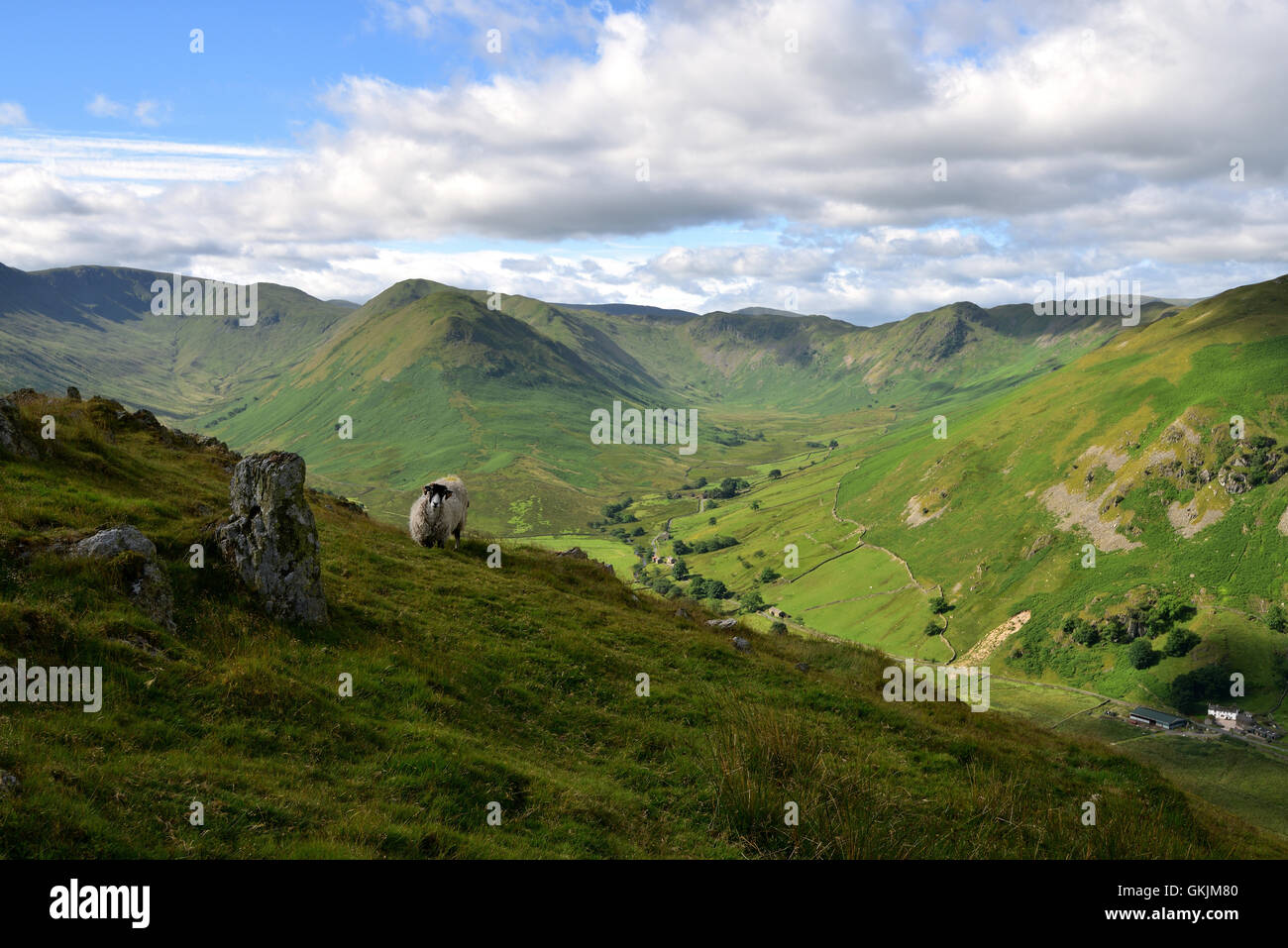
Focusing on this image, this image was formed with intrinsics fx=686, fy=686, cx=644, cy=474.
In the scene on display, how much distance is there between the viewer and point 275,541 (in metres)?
17.5

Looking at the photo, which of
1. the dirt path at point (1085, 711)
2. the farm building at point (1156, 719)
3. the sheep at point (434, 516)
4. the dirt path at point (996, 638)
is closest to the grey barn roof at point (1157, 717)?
the farm building at point (1156, 719)

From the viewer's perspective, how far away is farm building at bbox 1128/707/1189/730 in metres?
146

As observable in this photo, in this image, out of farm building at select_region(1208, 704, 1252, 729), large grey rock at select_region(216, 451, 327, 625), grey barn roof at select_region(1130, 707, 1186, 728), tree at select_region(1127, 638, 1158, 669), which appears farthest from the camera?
tree at select_region(1127, 638, 1158, 669)

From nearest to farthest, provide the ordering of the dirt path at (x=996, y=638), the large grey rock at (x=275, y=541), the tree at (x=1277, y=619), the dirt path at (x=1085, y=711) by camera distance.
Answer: the large grey rock at (x=275, y=541) < the dirt path at (x=1085, y=711) < the tree at (x=1277, y=619) < the dirt path at (x=996, y=638)

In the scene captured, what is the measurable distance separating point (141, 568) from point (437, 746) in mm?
8049

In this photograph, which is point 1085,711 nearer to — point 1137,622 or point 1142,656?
point 1142,656

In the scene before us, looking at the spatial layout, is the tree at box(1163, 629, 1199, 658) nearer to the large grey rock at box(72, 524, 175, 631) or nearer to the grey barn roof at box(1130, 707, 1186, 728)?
the grey barn roof at box(1130, 707, 1186, 728)

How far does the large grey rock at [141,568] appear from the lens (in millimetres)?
14727

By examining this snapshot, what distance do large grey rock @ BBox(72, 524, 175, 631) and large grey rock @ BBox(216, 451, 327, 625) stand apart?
1990 mm

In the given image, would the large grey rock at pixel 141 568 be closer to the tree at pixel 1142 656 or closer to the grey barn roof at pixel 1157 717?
the grey barn roof at pixel 1157 717

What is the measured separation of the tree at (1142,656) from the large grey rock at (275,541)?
662 ft

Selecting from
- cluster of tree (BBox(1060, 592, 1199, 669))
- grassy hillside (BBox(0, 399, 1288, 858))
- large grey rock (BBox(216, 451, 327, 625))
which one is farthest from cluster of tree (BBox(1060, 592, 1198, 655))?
large grey rock (BBox(216, 451, 327, 625))

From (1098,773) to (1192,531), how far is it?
735 feet
